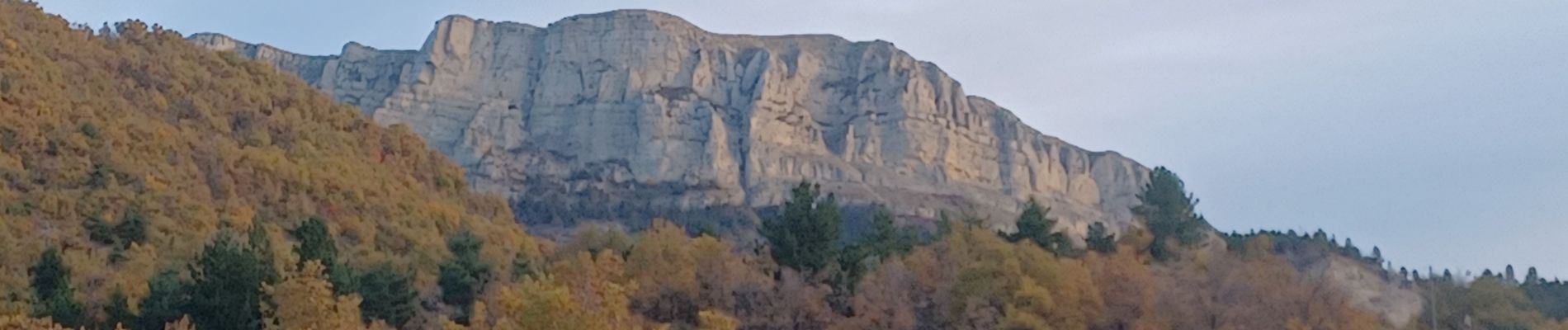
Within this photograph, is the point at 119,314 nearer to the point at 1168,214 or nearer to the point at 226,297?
the point at 226,297

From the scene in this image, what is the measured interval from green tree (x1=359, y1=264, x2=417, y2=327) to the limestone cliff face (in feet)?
242

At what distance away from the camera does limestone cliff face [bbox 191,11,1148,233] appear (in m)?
118

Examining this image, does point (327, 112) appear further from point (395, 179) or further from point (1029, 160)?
point (1029, 160)

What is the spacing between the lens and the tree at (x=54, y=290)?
101 ft

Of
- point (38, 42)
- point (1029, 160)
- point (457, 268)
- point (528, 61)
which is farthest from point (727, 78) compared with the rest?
point (457, 268)

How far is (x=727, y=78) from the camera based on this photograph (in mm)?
130875

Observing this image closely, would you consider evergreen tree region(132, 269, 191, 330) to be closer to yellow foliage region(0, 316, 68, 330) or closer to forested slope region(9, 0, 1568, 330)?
forested slope region(9, 0, 1568, 330)

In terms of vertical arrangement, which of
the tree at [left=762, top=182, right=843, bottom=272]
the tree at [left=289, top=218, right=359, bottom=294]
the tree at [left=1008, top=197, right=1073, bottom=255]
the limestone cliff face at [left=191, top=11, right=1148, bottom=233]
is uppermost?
the limestone cliff face at [left=191, top=11, right=1148, bottom=233]

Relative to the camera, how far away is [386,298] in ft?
119

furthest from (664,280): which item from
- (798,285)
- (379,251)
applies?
(379,251)

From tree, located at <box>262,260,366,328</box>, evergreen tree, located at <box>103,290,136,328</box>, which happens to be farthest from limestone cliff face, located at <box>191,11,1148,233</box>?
tree, located at <box>262,260,366,328</box>

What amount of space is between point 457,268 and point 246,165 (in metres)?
14.0

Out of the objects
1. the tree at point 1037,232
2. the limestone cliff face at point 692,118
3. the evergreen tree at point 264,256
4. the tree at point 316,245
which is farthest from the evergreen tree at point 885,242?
the limestone cliff face at point 692,118

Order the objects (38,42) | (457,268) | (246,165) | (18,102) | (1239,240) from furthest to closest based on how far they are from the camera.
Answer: (1239,240) → (38,42) → (246,165) → (18,102) → (457,268)
